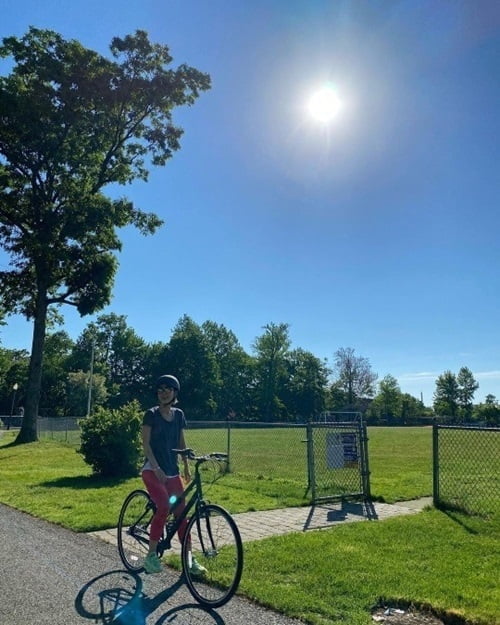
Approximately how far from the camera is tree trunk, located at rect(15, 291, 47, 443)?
25906 mm

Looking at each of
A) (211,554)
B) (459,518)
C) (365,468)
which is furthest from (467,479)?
(211,554)

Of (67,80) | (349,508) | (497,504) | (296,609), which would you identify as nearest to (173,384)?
(296,609)

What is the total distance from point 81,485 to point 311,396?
95.8 meters

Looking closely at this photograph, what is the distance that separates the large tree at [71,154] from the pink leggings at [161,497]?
21867mm

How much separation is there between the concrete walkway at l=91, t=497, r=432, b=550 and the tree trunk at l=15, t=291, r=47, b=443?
19.8 metres

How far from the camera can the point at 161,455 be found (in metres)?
5.43

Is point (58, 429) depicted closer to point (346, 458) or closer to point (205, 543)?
point (346, 458)

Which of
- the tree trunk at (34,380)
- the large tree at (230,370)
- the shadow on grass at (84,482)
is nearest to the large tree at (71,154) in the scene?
the tree trunk at (34,380)

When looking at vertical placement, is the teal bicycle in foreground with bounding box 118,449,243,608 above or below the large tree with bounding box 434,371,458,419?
below

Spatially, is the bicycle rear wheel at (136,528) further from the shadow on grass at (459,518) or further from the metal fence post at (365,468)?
the metal fence post at (365,468)

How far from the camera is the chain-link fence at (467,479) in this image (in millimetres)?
8656

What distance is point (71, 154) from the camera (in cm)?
2702

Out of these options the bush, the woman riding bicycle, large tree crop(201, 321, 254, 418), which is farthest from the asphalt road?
large tree crop(201, 321, 254, 418)

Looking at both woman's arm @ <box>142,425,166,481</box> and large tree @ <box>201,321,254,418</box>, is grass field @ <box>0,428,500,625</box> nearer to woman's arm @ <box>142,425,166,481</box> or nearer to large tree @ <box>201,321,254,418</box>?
woman's arm @ <box>142,425,166,481</box>
